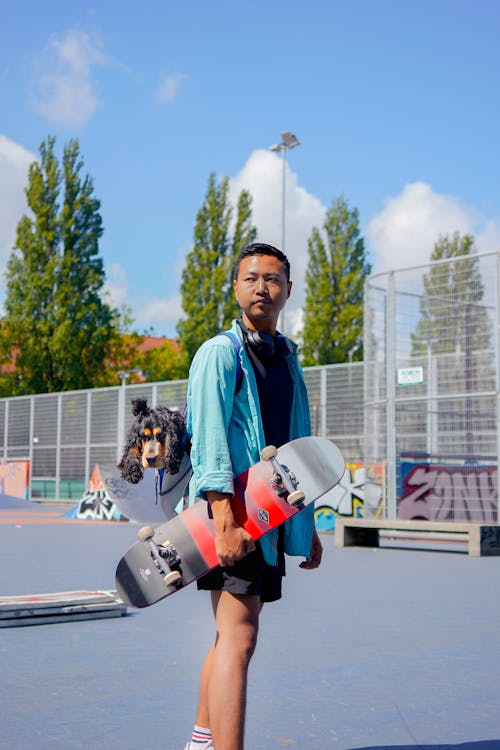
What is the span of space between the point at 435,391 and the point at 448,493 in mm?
1561

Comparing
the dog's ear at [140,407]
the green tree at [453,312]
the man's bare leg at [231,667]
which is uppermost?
the green tree at [453,312]

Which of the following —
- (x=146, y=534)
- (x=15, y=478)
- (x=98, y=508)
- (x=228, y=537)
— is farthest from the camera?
(x=15, y=478)

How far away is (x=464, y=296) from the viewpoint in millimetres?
13906

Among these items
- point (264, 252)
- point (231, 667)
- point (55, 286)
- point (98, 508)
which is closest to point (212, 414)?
point (264, 252)

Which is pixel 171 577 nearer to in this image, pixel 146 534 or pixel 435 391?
pixel 146 534

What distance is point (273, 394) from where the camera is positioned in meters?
3.29

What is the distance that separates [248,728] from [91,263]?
1802 inches

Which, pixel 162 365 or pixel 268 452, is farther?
pixel 162 365

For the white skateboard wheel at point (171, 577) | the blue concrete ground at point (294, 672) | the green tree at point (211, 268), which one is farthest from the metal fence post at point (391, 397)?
the green tree at point (211, 268)

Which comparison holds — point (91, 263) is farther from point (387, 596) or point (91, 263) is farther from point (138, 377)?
point (387, 596)

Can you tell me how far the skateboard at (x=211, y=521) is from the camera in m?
3.01

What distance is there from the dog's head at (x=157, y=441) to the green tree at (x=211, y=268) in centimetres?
4419

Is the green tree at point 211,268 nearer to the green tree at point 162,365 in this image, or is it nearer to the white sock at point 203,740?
the green tree at point 162,365

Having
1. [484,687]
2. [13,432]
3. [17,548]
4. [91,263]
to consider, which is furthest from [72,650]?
[91,263]
